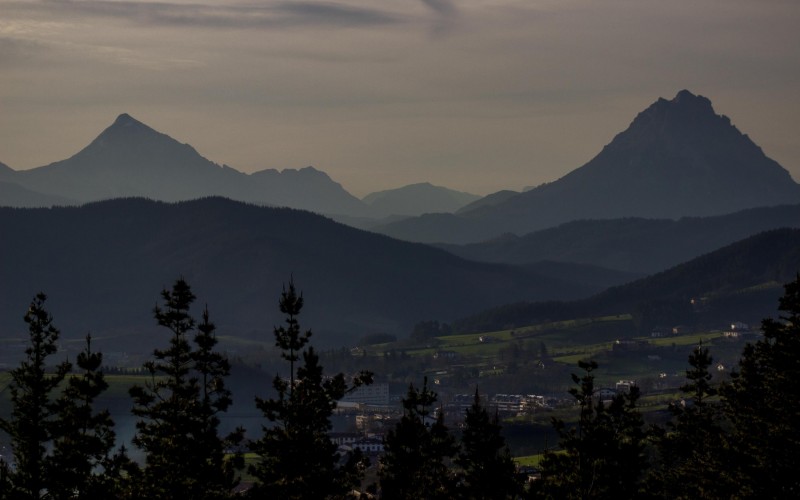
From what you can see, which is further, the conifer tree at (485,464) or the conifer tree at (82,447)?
the conifer tree at (485,464)

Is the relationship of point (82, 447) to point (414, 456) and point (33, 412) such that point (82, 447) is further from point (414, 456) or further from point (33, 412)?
point (414, 456)

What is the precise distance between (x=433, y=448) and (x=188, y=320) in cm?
1499

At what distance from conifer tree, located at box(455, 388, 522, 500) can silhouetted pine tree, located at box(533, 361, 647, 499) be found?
137 centimetres

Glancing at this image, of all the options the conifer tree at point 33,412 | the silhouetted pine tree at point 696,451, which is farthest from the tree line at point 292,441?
the silhouetted pine tree at point 696,451

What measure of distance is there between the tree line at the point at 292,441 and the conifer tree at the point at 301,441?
0.05 meters

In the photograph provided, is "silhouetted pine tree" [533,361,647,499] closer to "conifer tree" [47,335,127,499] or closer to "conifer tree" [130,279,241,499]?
"conifer tree" [130,279,241,499]

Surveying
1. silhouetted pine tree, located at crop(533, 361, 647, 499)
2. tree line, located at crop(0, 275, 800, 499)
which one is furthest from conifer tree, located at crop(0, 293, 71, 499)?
silhouetted pine tree, located at crop(533, 361, 647, 499)

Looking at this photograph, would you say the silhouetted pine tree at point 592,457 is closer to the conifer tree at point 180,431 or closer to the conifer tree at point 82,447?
the conifer tree at point 180,431

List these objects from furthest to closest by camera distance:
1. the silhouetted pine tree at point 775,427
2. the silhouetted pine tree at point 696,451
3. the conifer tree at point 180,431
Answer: the silhouetted pine tree at point 696,451
the silhouetted pine tree at point 775,427
the conifer tree at point 180,431

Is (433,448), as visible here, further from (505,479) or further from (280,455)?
(280,455)

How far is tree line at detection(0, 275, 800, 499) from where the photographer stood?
5469cm

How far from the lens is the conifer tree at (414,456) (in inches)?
2601

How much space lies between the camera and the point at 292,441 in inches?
2159

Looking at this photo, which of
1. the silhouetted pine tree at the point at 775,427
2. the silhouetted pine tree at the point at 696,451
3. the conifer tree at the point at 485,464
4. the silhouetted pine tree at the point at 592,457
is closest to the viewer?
the silhouetted pine tree at the point at 592,457
